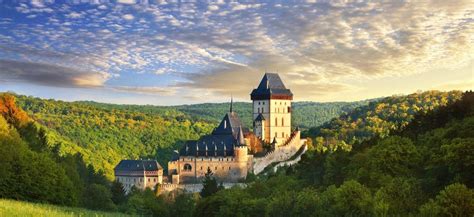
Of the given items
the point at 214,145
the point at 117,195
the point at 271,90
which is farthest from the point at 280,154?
the point at 117,195

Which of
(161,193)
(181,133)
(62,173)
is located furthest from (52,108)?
(62,173)

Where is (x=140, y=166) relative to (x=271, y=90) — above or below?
below

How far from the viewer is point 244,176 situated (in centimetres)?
7512

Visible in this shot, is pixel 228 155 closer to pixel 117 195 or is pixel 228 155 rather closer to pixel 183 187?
pixel 183 187

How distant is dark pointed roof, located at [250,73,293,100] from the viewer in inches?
3475

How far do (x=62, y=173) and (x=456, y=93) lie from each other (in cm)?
10626

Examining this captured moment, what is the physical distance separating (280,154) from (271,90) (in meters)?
12.1

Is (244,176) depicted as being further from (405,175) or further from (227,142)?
(405,175)

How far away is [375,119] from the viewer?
11644 centimetres

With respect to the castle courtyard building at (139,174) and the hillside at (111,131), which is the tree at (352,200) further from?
the hillside at (111,131)

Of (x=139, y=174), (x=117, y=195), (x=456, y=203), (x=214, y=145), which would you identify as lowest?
(x=117, y=195)

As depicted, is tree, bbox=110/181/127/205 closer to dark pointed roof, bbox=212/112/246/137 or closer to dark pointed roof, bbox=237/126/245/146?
dark pointed roof, bbox=237/126/245/146

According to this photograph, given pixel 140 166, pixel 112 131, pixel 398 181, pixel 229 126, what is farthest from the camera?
pixel 112 131

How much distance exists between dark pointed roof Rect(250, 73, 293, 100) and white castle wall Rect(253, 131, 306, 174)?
6859 mm
